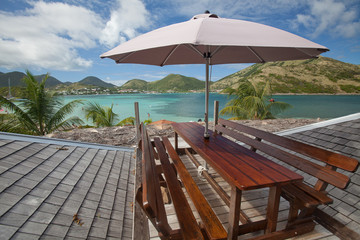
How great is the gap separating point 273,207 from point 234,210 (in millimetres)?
417

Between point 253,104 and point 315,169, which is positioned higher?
point 253,104

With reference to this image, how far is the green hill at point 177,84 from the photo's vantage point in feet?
422

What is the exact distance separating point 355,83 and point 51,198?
3391 inches

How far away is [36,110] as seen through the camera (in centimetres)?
764

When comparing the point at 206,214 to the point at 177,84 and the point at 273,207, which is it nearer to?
the point at 273,207

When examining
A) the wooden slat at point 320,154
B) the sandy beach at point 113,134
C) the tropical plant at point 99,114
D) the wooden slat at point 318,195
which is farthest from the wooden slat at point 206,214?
the tropical plant at point 99,114

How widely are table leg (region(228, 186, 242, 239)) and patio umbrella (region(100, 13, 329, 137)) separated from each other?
4.13ft

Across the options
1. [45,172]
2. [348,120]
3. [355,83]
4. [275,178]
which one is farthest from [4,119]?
[355,83]

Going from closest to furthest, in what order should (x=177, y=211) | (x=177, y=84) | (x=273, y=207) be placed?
1. (x=177, y=211)
2. (x=273, y=207)
3. (x=177, y=84)

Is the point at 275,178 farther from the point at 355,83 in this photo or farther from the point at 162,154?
the point at 355,83

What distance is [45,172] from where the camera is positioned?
6.71 feet

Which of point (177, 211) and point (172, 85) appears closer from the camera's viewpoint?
point (177, 211)

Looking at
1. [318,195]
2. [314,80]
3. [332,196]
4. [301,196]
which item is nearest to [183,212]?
[301,196]

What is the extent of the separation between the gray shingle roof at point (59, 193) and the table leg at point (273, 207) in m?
1.46
